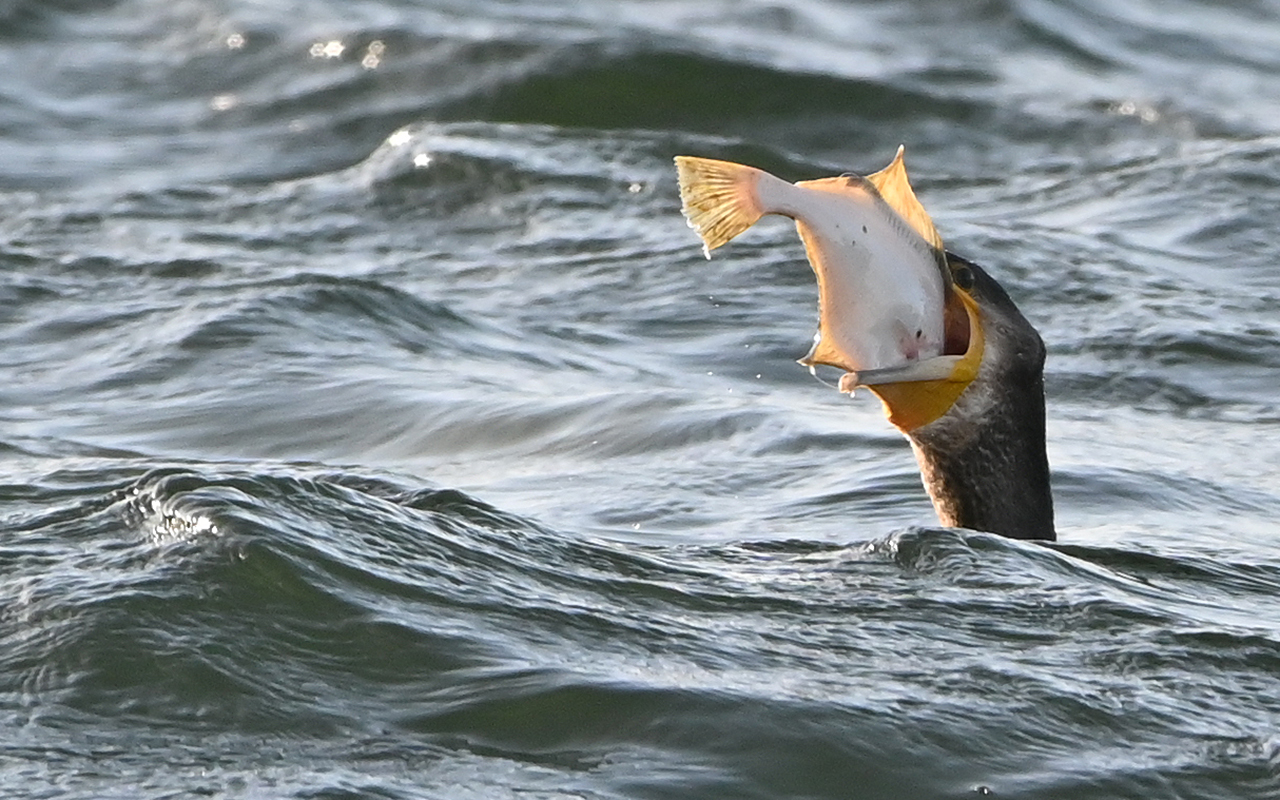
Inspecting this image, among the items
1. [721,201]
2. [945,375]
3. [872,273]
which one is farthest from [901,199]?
[721,201]

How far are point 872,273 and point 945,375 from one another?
0.86 ft

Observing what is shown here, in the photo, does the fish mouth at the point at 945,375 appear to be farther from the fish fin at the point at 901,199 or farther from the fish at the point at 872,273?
the fish fin at the point at 901,199

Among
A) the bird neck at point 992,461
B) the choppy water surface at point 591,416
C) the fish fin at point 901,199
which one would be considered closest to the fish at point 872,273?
the fish fin at point 901,199

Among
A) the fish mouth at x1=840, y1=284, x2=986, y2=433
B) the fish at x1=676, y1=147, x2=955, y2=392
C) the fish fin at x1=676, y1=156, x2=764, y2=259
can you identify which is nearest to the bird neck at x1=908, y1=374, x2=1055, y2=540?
the fish mouth at x1=840, y1=284, x2=986, y2=433

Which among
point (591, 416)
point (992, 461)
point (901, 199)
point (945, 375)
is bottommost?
point (591, 416)

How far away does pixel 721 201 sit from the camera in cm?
395

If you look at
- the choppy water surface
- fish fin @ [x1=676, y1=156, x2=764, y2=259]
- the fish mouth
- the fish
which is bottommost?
the choppy water surface

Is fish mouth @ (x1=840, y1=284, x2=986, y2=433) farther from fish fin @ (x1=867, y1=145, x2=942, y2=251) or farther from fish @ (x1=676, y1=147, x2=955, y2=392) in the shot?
fish fin @ (x1=867, y1=145, x2=942, y2=251)

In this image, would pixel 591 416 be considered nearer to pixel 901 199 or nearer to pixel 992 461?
pixel 992 461

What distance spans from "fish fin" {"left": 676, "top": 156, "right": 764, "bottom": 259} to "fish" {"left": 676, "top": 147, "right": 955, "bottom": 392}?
2.6 inches

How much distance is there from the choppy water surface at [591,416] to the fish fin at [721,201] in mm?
641

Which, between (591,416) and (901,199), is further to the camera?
(591,416)

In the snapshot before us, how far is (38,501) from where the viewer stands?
184 inches

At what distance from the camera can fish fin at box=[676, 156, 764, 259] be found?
392cm
